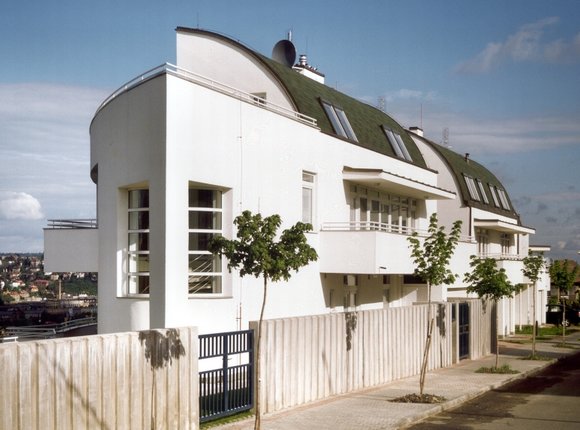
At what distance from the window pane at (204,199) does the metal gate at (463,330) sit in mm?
10534

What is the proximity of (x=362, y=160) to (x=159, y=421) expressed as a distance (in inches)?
620

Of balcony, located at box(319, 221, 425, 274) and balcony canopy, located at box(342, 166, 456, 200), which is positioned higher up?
balcony canopy, located at box(342, 166, 456, 200)

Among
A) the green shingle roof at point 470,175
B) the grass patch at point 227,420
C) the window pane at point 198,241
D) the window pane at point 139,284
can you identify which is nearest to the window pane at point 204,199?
the window pane at point 198,241

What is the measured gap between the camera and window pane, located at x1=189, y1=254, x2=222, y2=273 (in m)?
17.7

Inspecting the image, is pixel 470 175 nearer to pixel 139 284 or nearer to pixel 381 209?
pixel 381 209

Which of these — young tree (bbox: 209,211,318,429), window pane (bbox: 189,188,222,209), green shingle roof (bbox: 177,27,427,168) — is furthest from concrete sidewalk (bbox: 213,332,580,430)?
green shingle roof (bbox: 177,27,427,168)

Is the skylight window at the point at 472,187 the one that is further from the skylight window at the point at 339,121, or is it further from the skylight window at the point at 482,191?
the skylight window at the point at 339,121

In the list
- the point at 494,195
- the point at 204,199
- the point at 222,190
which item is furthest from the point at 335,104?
the point at 494,195

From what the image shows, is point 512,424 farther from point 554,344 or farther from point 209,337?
point 554,344

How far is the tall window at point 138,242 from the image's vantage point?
1794cm

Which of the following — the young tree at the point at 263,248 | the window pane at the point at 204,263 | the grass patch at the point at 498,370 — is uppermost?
the young tree at the point at 263,248

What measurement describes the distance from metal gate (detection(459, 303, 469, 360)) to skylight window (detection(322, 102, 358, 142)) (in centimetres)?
679

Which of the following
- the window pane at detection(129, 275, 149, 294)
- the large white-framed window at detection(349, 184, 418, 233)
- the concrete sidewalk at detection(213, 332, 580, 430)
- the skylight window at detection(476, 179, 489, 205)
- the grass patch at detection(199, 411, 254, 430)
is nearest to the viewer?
the grass patch at detection(199, 411, 254, 430)

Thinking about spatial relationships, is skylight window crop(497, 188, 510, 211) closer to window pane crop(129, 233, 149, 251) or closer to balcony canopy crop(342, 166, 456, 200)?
balcony canopy crop(342, 166, 456, 200)
